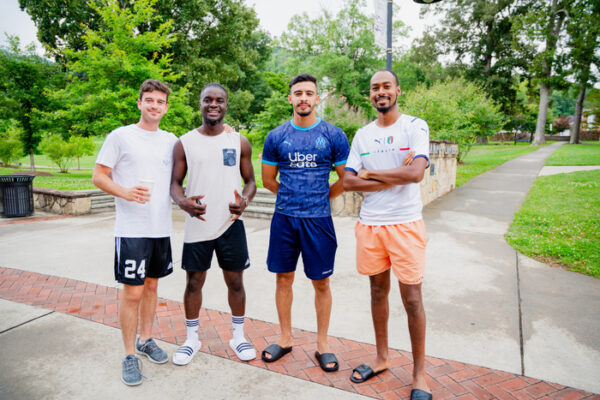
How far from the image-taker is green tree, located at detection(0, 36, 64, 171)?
15.8 m

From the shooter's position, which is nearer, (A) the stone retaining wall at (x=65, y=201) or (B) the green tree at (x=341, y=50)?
(A) the stone retaining wall at (x=65, y=201)

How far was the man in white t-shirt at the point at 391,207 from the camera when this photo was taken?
7.91 ft

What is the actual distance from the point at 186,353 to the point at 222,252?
0.81m

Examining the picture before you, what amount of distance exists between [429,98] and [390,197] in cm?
1409

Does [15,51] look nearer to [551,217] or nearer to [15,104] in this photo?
[15,104]

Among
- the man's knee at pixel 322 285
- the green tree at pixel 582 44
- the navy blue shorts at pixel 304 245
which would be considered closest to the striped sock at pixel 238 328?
the navy blue shorts at pixel 304 245

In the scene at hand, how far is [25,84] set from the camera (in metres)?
16.6

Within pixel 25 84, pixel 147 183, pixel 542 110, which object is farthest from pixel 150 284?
pixel 542 110

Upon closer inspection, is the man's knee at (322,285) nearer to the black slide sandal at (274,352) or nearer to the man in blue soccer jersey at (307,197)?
the man in blue soccer jersey at (307,197)

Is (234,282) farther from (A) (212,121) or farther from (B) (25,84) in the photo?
(B) (25,84)

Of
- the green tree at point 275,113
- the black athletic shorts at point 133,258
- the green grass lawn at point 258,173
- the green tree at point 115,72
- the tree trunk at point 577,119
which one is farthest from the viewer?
the tree trunk at point 577,119

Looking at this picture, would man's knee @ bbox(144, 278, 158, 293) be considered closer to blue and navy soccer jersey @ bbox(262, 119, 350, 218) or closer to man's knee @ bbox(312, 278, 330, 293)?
blue and navy soccer jersey @ bbox(262, 119, 350, 218)

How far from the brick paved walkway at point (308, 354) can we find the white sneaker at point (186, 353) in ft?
0.31

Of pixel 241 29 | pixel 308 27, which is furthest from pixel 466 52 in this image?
pixel 241 29
